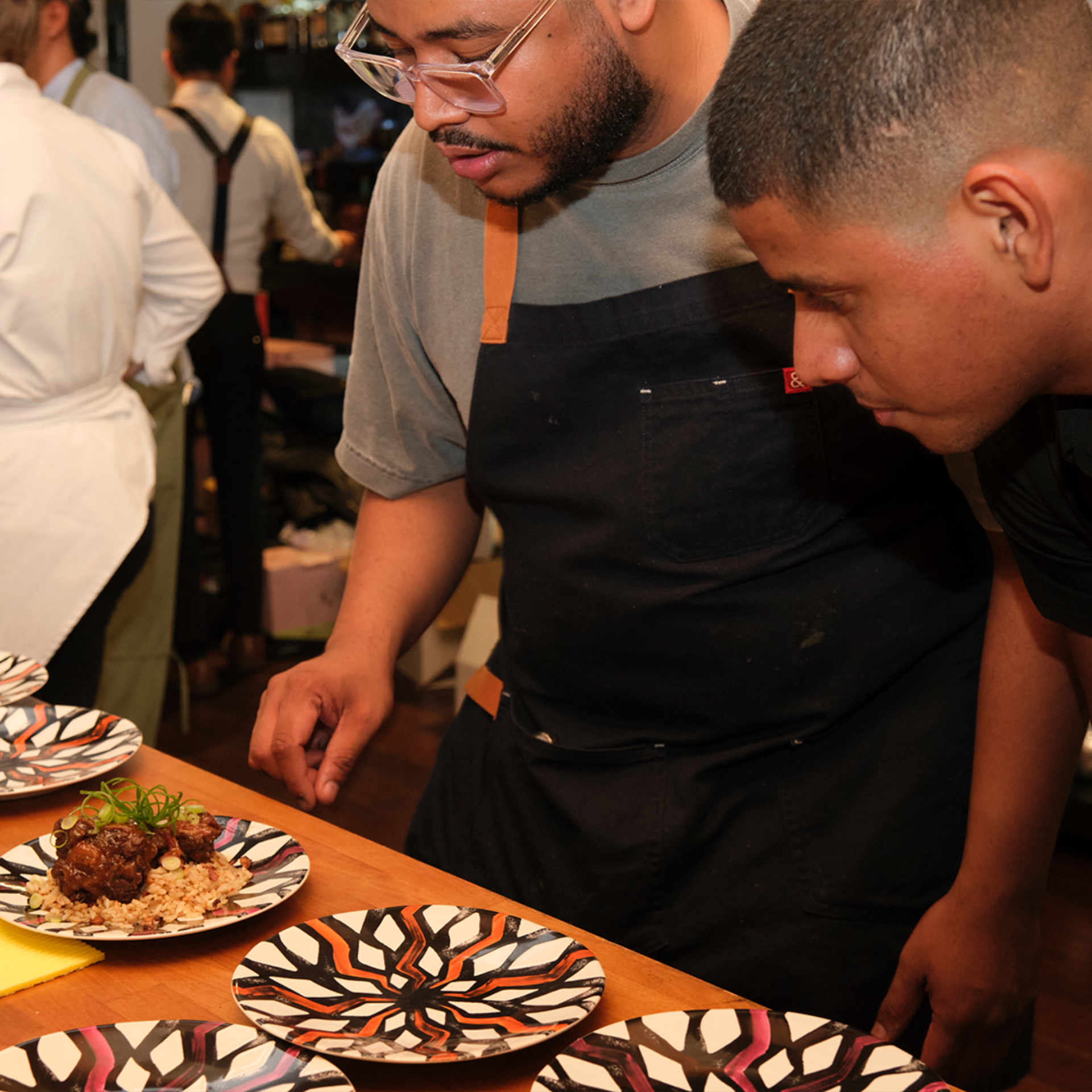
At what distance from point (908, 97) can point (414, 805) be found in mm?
2836

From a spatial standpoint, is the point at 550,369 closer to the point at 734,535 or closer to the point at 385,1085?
the point at 734,535

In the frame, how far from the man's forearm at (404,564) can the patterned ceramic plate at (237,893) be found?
34 cm

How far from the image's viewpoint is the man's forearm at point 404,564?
142 cm

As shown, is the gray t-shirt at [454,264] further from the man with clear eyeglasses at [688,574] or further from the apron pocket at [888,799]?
the apron pocket at [888,799]

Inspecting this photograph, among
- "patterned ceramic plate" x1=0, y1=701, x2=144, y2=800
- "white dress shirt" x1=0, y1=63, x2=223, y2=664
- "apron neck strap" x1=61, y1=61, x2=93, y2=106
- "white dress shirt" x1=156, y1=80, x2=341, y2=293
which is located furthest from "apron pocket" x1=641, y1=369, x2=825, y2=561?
"white dress shirt" x1=156, y1=80, x2=341, y2=293

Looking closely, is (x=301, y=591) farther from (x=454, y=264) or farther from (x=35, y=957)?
(x=35, y=957)

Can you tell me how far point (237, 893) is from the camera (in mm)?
978

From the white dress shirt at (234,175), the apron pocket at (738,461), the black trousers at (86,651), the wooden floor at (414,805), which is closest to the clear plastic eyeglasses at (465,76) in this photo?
the apron pocket at (738,461)

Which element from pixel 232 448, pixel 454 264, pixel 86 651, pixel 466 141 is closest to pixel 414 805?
pixel 86 651

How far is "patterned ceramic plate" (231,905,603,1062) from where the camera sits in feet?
2.59

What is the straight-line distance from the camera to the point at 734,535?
1.22m

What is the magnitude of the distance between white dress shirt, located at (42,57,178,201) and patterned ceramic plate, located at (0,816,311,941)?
224 centimetres

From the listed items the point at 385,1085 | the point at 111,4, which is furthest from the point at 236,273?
the point at 385,1085

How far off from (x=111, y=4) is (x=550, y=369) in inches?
226
